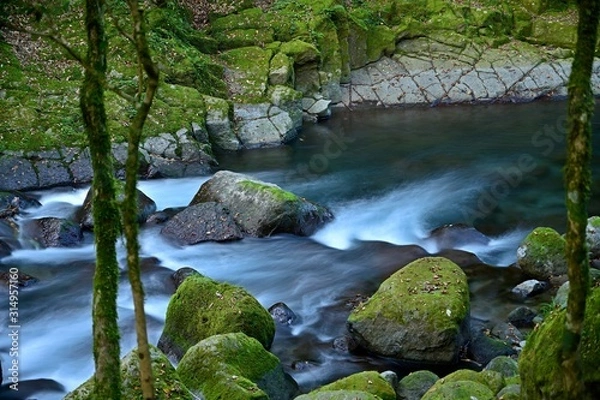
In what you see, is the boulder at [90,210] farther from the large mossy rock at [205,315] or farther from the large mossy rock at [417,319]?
the large mossy rock at [417,319]

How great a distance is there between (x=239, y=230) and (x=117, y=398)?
9.49 m

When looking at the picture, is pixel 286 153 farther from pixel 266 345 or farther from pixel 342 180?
pixel 266 345

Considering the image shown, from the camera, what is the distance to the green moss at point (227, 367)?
653 cm

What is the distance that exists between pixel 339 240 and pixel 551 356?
9.21 m

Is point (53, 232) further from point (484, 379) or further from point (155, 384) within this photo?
point (484, 379)

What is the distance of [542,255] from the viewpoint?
11.7 meters

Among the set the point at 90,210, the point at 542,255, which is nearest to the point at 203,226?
the point at 90,210

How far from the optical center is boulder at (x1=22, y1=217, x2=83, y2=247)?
1288 cm

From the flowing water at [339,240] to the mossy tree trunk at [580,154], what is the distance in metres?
5.55

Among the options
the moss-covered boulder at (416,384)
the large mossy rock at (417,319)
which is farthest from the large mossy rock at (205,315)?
the moss-covered boulder at (416,384)

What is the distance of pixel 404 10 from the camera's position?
27328 millimetres

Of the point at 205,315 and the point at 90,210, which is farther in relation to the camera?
the point at 90,210

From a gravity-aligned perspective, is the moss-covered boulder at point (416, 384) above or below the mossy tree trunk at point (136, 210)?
below

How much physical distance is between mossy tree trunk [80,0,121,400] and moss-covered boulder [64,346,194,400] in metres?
1.26
